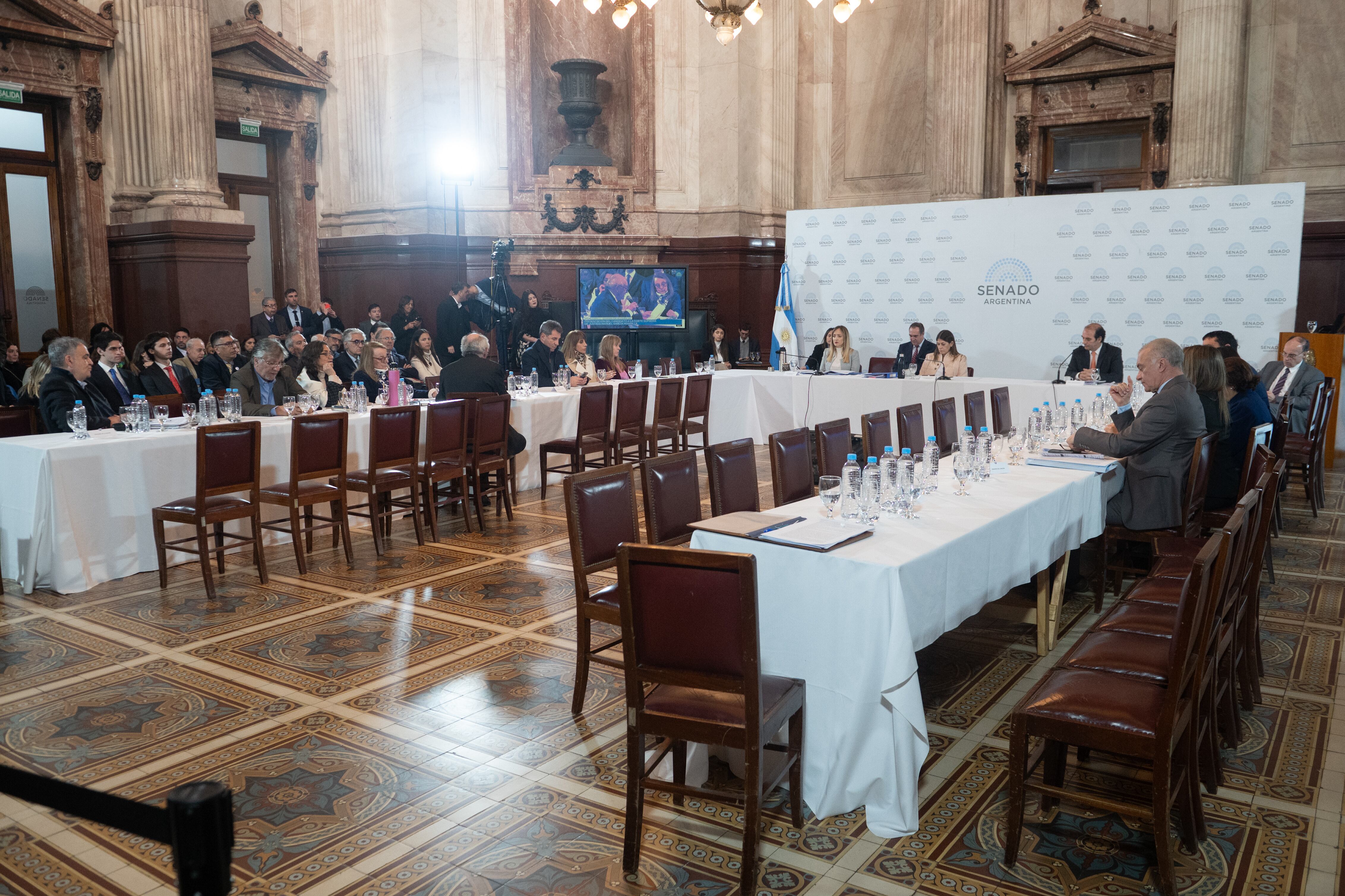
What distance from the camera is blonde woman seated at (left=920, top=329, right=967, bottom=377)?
386 inches

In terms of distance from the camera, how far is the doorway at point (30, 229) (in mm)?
10219

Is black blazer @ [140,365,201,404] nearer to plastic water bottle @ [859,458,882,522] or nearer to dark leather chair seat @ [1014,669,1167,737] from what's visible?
plastic water bottle @ [859,458,882,522]

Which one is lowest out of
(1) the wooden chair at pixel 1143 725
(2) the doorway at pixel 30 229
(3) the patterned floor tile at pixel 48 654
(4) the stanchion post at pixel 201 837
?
(3) the patterned floor tile at pixel 48 654

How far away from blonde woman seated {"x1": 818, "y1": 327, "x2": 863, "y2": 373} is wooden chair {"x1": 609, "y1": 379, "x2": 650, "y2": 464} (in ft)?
9.42

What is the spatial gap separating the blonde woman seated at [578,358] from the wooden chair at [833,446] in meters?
4.78

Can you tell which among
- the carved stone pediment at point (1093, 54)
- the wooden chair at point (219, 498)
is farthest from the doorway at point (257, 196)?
the carved stone pediment at point (1093, 54)

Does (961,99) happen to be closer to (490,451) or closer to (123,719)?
(490,451)

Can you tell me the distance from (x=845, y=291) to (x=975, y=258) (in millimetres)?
1582

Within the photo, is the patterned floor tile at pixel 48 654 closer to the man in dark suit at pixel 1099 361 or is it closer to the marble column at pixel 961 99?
the man in dark suit at pixel 1099 361

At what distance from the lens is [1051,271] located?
10.6m

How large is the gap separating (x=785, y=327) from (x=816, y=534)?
921 cm

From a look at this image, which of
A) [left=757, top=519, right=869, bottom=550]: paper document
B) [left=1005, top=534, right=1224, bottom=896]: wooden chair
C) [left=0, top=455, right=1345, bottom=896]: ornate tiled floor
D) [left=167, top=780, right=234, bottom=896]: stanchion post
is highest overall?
[left=167, top=780, right=234, bottom=896]: stanchion post

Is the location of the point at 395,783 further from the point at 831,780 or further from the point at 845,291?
the point at 845,291

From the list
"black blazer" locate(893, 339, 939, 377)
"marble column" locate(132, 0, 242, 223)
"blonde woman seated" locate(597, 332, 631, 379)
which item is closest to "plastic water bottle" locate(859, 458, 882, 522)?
"blonde woman seated" locate(597, 332, 631, 379)
